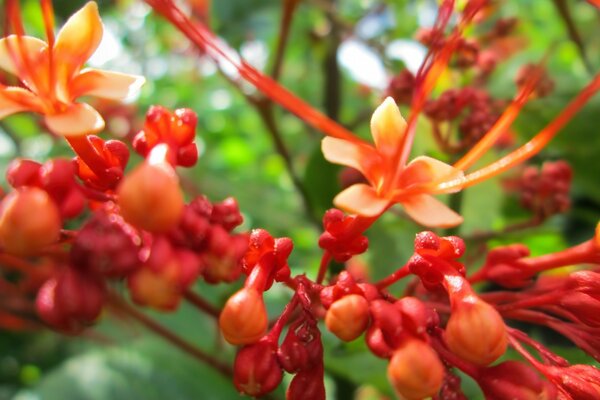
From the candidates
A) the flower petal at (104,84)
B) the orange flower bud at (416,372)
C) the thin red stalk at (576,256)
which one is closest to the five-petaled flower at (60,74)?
the flower petal at (104,84)

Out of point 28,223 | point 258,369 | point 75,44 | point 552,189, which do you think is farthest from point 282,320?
point 552,189

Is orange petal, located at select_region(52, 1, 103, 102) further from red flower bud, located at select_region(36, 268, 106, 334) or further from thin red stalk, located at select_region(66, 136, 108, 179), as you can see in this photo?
red flower bud, located at select_region(36, 268, 106, 334)

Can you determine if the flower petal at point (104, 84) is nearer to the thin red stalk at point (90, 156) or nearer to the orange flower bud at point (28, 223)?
the thin red stalk at point (90, 156)

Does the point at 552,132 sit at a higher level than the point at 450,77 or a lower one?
lower

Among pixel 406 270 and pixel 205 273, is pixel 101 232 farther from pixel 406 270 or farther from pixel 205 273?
pixel 406 270

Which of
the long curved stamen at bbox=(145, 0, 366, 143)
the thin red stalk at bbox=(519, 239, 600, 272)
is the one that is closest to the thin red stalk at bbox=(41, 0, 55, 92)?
the long curved stamen at bbox=(145, 0, 366, 143)

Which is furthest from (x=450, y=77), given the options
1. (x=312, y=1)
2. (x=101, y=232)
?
(x=101, y=232)
